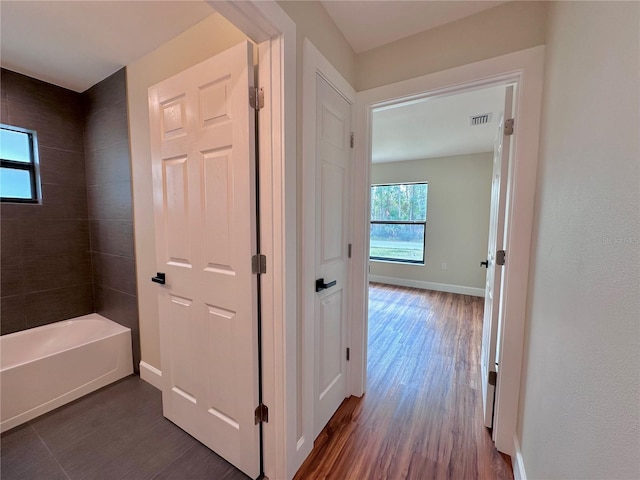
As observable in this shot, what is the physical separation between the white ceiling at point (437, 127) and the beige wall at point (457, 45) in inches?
8.4

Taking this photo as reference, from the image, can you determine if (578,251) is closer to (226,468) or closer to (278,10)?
(278,10)

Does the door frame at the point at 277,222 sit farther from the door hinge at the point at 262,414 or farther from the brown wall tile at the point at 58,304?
the brown wall tile at the point at 58,304

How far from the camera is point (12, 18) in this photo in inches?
55.5

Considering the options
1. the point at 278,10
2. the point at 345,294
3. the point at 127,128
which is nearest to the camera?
the point at 278,10

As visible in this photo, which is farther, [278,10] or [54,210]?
[54,210]

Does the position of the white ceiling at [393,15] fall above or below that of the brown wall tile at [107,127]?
above

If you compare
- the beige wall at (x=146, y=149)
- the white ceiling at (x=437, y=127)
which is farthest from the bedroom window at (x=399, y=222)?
the beige wall at (x=146, y=149)

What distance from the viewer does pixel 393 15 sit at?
1.39 metres

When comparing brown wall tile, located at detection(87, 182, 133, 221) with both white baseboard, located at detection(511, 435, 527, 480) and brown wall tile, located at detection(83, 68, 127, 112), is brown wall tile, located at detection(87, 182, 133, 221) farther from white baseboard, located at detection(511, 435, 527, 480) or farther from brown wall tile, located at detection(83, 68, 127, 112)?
white baseboard, located at detection(511, 435, 527, 480)

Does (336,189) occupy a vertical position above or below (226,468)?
above

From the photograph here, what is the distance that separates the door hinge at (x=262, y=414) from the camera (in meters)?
1.25

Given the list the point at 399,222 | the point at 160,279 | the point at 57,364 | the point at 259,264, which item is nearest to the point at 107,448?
the point at 57,364

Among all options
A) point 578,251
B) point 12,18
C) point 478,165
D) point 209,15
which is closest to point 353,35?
point 209,15

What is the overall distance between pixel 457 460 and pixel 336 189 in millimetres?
1653
